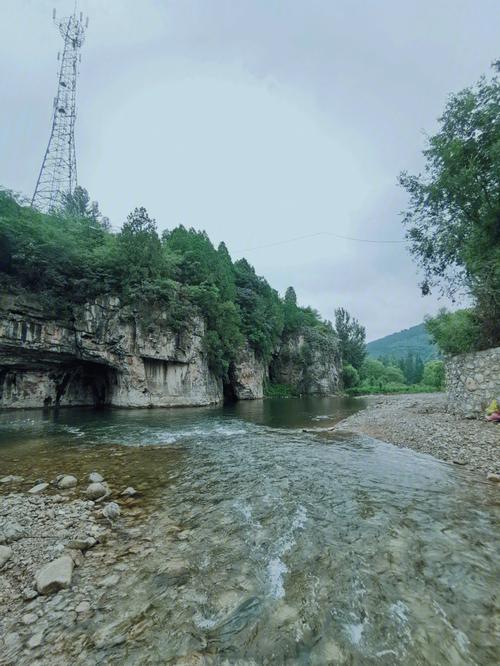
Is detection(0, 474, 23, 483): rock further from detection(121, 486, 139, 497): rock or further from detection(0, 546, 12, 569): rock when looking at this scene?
detection(0, 546, 12, 569): rock

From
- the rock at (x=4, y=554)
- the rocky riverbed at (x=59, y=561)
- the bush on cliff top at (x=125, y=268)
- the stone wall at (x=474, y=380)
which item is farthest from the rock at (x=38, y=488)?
the bush on cliff top at (x=125, y=268)

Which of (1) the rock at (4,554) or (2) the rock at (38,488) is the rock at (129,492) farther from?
(1) the rock at (4,554)

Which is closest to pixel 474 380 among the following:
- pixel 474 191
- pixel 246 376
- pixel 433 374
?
pixel 474 191

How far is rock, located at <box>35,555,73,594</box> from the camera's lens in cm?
320

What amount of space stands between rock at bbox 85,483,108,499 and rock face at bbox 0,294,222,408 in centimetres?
2221

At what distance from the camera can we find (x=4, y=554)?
3727mm

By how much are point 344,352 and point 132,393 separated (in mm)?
60144

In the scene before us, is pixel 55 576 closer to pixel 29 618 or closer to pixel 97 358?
pixel 29 618

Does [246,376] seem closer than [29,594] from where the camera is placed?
No

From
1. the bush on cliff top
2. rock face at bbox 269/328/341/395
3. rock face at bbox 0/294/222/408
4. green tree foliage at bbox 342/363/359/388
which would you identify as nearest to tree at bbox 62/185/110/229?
the bush on cliff top

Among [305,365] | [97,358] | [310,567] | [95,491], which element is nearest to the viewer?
[310,567]

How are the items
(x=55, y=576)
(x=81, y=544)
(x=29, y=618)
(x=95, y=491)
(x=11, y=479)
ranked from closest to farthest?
1. (x=29, y=618)
2. (x=55, y=576)
3. (x=81, y=544)
4. (x=95, y=491)
5. (x=11, y=479)

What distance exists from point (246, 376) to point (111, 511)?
38.3 metres

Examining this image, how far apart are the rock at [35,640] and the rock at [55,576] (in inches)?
23.0
